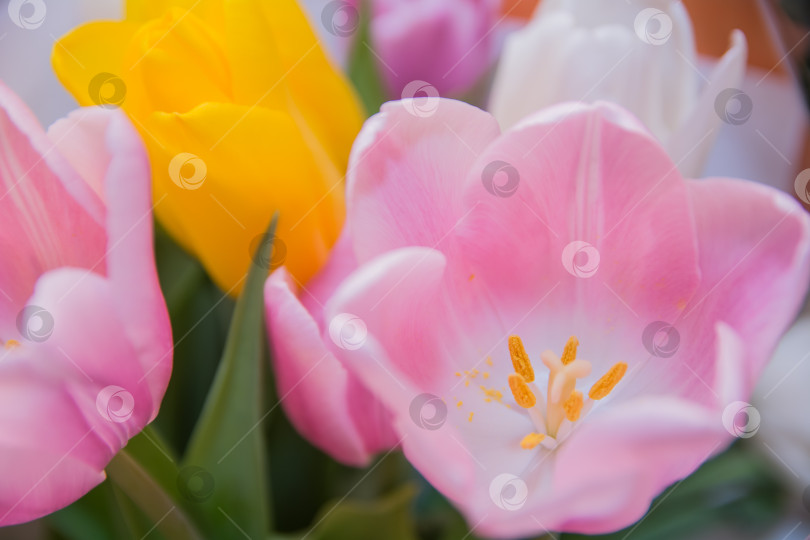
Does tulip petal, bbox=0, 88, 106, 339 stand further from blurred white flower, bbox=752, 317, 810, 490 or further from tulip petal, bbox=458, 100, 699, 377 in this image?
blurred white flower, bbox=752, 317, 810, 490

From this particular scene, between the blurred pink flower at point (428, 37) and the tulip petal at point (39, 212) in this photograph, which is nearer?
the tulip petal at point (39, 212)

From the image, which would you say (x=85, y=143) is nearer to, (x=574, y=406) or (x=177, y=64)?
(x=177, y=64)

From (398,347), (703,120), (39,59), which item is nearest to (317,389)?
(398,347)

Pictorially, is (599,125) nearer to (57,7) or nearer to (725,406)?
(725,406)

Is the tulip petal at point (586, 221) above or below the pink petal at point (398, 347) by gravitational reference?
above

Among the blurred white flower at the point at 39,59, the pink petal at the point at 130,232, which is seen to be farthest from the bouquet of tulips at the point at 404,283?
the blurred white flower at the point at 39,59

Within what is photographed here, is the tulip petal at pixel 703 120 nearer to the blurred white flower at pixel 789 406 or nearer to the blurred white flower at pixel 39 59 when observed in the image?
the blurred white flower at pixel 789 406

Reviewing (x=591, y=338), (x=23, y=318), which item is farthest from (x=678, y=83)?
(x=23, y=318)
